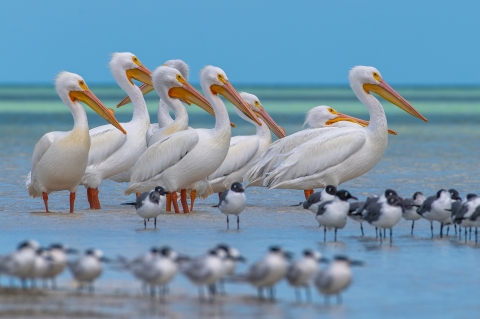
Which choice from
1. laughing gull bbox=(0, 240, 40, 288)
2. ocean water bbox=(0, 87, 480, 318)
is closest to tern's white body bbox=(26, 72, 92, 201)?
ocean water bbox=(0, 87, 480, 318)

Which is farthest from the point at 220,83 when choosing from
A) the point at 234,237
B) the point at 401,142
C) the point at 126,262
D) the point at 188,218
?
the point at 401,142

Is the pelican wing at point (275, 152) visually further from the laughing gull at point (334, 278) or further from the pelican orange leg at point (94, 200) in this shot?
the laughing gull at point (334, 278)

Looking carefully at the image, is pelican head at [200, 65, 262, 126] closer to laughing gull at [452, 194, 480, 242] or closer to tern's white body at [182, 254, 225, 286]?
laughing gull at [452, 194, 480, 242]

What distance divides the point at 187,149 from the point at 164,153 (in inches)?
7.6

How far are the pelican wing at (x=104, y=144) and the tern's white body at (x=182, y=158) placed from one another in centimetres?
49

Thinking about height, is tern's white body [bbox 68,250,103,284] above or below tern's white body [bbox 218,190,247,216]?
below

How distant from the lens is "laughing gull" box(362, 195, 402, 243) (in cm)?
619

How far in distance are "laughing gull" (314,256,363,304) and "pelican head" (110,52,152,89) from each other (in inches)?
209

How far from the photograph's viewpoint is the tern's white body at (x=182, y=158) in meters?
7.98

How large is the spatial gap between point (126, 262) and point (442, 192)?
2727 mm

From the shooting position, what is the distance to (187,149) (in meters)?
8.01

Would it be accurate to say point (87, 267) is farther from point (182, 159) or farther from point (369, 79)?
point (369, 79)

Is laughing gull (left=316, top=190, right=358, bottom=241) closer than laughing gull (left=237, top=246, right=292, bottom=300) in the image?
No

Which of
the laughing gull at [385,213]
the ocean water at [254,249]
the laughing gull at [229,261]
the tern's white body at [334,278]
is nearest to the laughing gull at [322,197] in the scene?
the ocean water at [254,249]
